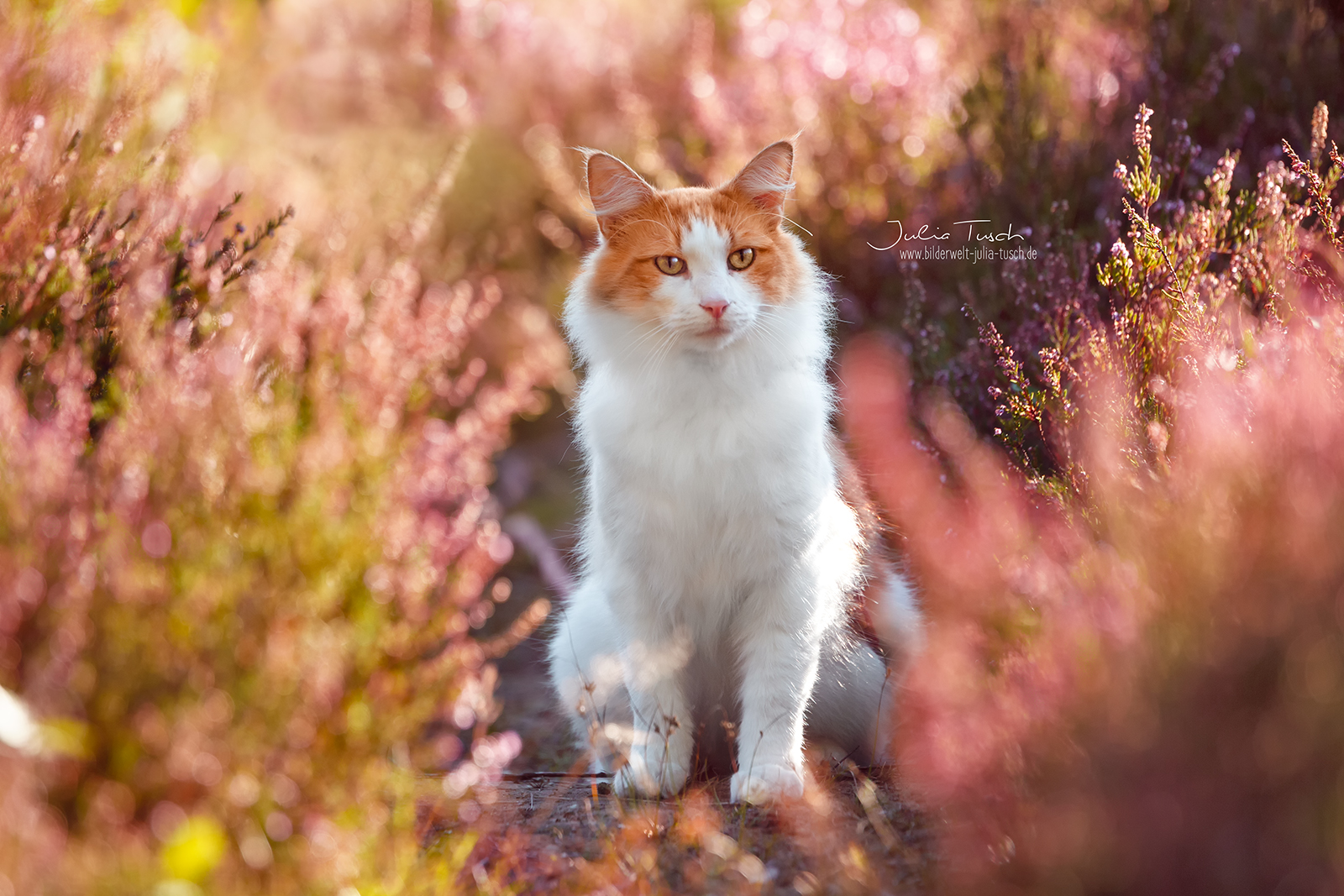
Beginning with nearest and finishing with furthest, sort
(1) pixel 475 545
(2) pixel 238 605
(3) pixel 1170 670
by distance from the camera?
(3) pixel 1170 670 < (2) pixel 238 605 < (1) pixel 475 545

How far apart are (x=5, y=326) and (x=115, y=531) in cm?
92

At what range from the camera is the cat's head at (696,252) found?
2.16 meters

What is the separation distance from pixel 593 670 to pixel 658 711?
290 mm

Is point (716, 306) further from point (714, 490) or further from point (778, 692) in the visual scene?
point (778, 692)

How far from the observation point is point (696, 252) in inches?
87.8

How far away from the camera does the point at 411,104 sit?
21.6ft

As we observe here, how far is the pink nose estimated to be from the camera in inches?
83.0

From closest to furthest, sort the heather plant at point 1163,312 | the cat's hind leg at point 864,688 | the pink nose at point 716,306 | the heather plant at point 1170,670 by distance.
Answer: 1. the heather plant at point 1170,670
2. the heather plant at point 1163,312
3. the pink nose at point 716,306
4. the cat's hind leg at point 864,688

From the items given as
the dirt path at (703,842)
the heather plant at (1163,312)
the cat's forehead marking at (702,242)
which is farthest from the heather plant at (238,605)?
the heather plant at (1163,312)

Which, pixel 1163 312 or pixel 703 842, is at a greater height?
pixel 1163 312

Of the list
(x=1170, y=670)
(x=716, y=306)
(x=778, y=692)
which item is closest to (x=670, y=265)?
(x=716, y=306)

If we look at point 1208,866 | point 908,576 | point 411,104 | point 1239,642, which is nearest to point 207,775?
point 1208,866

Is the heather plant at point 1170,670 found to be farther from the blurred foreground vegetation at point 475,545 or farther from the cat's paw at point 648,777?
the cat's paw at point 648,777

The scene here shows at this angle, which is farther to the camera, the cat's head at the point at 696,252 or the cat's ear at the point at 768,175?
the cat's ear at the point at 768,175
